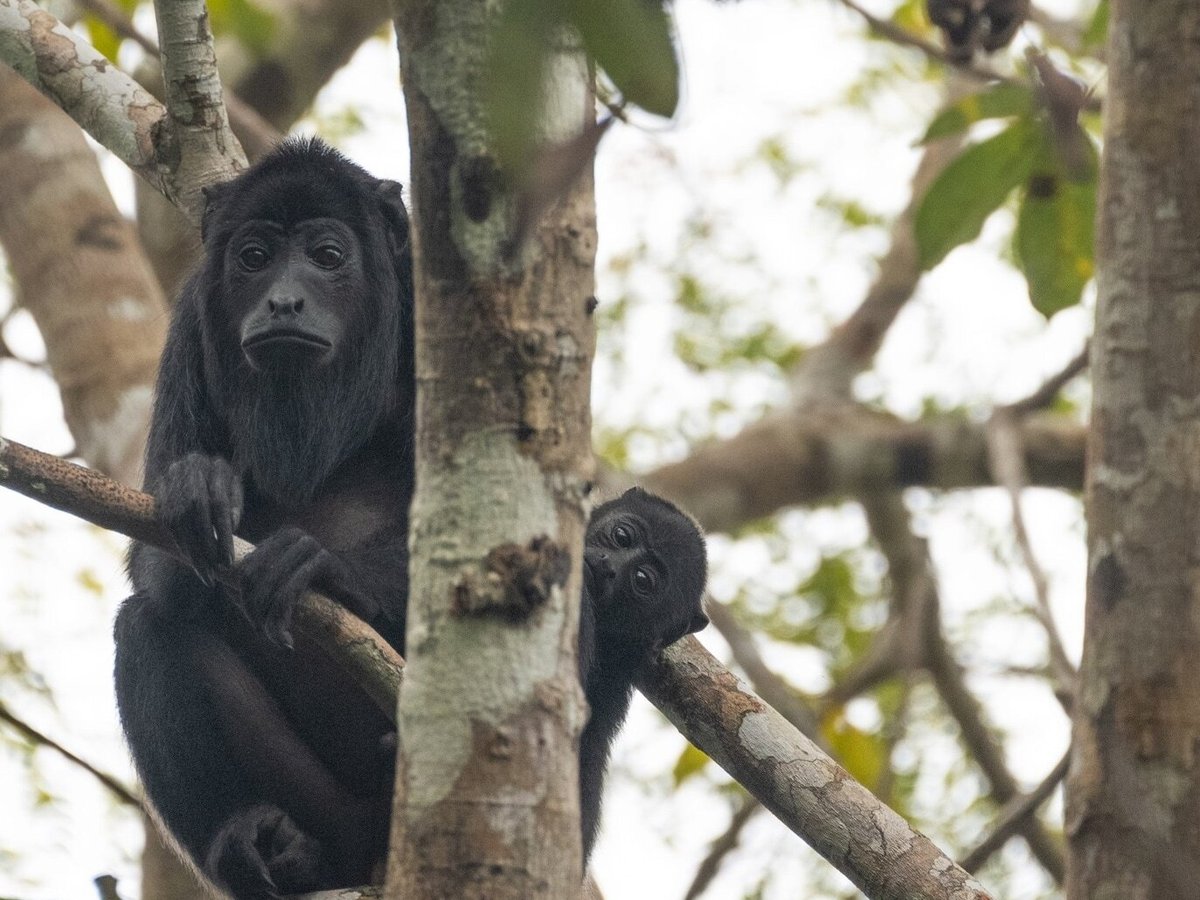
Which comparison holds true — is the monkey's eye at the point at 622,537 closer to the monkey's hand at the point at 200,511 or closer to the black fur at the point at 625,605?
the black fur at the point at 625,605

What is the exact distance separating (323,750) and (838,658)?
4.86 m

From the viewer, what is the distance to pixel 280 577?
9.22 ft

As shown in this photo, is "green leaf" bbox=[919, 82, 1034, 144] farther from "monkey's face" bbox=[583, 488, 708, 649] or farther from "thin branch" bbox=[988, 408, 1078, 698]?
"monkey's face" bbox=[583, 488, 708, 649]

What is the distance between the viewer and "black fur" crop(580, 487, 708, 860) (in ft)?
11.0

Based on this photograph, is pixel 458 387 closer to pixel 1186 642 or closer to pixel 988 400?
pixel 1186 642

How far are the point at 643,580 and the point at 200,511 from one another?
1283 millimetres

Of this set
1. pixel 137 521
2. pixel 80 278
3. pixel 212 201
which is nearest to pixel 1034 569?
pixel 137 521

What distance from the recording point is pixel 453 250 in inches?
66.8

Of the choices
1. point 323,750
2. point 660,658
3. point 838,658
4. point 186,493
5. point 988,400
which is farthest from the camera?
point 988,400

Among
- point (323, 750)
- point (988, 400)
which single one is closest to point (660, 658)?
point (323, 750)

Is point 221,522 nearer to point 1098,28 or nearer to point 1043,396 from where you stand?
point 1098,28

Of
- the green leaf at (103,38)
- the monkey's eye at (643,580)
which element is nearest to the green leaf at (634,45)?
the monkey's eye at (643,580)

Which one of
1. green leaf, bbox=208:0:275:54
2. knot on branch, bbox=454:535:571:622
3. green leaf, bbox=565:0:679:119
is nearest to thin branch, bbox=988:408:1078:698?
knot on branch, bbox=454:535:571:622

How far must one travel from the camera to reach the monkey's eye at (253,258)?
3.57m
